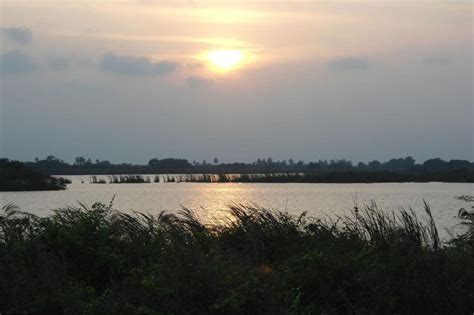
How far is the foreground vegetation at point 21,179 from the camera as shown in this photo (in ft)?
232

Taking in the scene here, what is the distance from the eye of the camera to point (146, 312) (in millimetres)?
9094

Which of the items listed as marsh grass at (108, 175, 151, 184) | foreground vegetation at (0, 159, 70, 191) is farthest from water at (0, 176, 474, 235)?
marsh grass at (108, 175, 151, 184)

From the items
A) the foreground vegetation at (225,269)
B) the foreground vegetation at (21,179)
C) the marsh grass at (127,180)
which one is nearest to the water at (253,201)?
the foreground vegetation at (21,179)

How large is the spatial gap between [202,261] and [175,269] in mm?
438

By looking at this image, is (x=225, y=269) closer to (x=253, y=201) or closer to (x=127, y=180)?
(x=253, y=201)

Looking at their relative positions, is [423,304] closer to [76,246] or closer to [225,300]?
[225,300]

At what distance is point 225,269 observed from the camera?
33.3 ft

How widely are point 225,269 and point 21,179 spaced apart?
65.4 meters

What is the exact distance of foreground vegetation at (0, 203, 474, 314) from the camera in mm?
9523

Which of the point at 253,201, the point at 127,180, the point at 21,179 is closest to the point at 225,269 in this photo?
the point at 253,201

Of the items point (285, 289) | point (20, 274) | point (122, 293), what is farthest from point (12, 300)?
point (285, 289)

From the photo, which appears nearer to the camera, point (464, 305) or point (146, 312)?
point (146, 312)

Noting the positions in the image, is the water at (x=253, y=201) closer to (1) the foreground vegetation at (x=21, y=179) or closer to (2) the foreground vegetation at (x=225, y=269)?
(1) the foreground vegetation at (x=21, y=179)

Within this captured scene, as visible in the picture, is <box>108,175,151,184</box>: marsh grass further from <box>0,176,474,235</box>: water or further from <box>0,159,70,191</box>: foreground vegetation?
<box>0,176,474,235</box>: water
